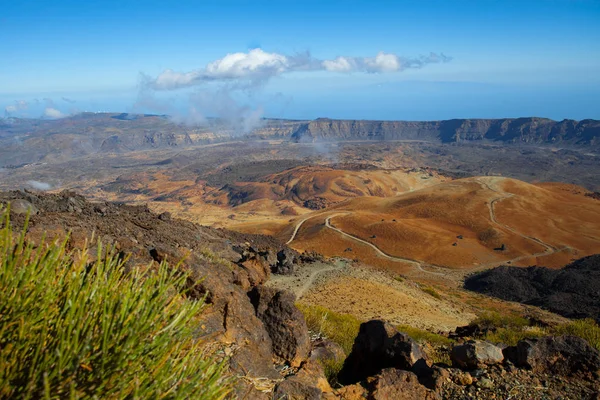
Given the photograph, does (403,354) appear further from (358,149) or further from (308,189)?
(358,149)

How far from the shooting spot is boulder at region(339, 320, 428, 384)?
659cm

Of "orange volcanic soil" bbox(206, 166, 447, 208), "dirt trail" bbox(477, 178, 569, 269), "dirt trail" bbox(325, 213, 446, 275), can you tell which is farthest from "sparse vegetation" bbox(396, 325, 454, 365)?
"orange volcanic soil" bbox(206, 166, 447, 208)

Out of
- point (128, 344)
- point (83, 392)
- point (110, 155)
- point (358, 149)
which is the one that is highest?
point (128, 344)

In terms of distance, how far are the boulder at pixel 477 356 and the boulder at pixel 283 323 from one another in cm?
248

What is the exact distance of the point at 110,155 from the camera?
182875 millimetres

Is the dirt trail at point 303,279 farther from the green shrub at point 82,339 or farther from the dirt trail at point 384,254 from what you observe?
the green shrub at point 82,339

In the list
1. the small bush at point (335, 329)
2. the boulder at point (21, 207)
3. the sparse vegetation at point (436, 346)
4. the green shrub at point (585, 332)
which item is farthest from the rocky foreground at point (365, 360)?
the boulder at point (21, 207)

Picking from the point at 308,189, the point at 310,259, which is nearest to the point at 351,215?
the point at 310,259

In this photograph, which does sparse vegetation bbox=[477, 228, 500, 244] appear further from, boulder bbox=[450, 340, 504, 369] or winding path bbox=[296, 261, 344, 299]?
boulder bbox=[450, 340, 504, 369]

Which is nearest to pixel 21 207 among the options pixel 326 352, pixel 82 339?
pixel 326 352

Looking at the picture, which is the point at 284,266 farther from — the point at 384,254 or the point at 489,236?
the point at 489,236

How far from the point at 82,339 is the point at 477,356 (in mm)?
5710

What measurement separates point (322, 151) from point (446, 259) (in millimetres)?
123816

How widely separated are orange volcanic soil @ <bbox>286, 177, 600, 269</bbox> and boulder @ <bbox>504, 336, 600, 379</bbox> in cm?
2883
